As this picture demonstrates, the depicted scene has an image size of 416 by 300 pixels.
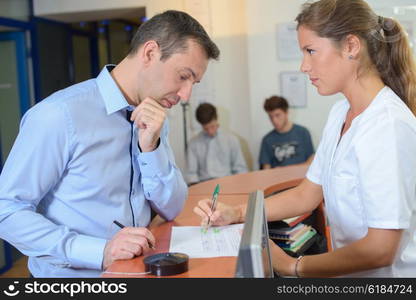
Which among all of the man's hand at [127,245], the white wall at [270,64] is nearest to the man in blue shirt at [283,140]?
the white wall at [270,64]

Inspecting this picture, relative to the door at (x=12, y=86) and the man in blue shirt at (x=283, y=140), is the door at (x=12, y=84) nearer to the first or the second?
the door at (x=12, y=86)

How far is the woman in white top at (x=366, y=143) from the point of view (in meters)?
1.36

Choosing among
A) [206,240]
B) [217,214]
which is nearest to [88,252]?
[206,240]

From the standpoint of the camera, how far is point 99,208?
1.61 meters

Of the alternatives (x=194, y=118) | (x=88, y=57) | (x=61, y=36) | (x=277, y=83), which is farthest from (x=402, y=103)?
(x=88, y=57)

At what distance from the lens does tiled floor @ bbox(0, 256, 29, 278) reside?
15.7 ft

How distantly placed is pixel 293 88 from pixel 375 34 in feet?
12.0

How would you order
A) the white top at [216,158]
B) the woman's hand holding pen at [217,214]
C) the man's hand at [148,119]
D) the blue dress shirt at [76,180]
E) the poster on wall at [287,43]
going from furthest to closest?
the white top at [216,158] → the poster on wall at [287,43] → the woman's hand holding pen at [217,214] → the man's hand at [148,119] → the blue dress shirt at [76,180]

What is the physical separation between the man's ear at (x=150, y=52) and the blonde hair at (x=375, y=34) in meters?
0.49

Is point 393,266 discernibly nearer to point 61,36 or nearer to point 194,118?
point 194,118

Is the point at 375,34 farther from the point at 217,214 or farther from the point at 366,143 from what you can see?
the point at 217,214

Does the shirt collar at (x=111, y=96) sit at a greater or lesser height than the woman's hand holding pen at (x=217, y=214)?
greater

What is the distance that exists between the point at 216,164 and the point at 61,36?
2764mm

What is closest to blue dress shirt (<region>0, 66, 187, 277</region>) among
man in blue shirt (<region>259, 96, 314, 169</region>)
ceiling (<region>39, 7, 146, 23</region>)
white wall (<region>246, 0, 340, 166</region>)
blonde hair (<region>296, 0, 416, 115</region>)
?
blonde hair (<region>296, 0, 416, 115</region>)
